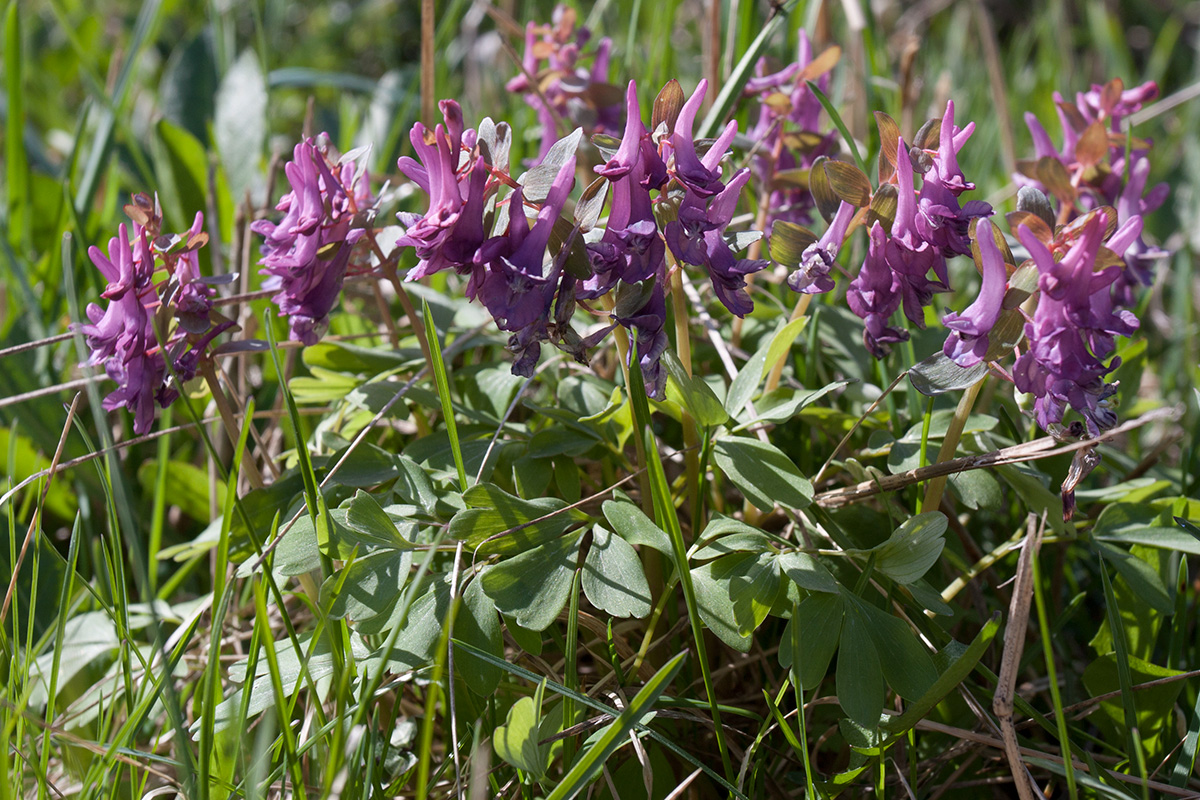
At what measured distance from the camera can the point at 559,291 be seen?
3.53 ft

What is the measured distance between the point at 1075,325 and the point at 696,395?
44 centimetres

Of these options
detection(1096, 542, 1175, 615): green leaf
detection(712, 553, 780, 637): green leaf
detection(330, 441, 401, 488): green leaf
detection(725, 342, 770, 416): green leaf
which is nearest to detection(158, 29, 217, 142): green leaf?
detection(330, 441, 401, 488): green leaf

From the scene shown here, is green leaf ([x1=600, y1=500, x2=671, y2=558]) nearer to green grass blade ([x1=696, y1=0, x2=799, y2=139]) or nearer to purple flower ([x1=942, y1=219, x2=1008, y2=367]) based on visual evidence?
purple flower ([x1=942, y1=219, x2=1008, y2=367])

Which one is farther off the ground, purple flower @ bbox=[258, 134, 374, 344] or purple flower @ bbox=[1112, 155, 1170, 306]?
purple flower @ bbox=[258, 134, 374, 344]

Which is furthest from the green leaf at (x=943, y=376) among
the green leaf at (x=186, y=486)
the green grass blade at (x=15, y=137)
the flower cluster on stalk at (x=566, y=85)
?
the green grass blade at (x=15, y=137)

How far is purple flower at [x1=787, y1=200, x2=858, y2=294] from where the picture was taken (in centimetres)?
117

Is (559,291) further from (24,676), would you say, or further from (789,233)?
(24,676)

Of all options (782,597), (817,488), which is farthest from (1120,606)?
(782,597)

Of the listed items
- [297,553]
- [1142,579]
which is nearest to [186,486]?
[297,553]

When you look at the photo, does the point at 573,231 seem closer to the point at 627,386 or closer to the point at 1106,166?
the point at 627,386

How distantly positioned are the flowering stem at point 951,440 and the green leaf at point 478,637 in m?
0.63

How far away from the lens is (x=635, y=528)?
1.09 meters

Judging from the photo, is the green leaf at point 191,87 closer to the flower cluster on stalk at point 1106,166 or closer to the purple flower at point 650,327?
the purple flower at point 650,327

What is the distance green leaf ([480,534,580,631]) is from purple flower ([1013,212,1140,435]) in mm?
597
